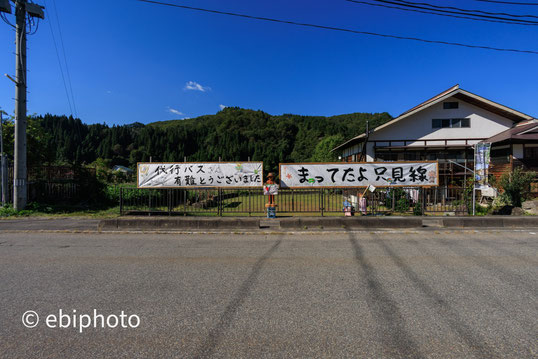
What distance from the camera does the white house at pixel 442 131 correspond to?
17.6 m

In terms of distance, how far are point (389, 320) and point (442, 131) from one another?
18.3m

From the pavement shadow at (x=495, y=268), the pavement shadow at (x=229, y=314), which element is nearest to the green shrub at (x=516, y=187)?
the pavement shadow at (x=495, y=268)

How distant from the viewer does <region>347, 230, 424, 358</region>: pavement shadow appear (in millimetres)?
2561

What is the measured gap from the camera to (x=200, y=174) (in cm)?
1015

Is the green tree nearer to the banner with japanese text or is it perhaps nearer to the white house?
the white house

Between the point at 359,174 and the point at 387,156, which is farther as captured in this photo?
the point at 387,156

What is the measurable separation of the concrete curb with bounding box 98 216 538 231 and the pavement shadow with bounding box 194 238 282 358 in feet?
11.5

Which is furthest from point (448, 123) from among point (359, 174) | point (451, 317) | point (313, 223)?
point (451, 317)

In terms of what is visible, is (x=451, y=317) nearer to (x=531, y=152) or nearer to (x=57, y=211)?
(x=57, y=211)

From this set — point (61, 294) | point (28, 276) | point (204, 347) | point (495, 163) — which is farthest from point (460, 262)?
point (495, 163)

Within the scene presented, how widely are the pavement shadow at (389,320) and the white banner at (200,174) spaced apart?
20.0 feet

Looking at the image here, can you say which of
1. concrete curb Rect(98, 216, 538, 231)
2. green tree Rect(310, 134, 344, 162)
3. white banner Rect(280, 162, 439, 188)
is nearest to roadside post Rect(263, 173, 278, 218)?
white banner Rect(280, 162, 439, 188)

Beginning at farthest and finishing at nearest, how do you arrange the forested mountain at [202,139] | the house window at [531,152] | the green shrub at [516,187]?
the forested mountain at [202,139] < the house window at [531,152] < the green shrub at [516,187]

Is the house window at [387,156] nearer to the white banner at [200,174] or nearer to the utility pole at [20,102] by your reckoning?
the white banner at [200,174]
